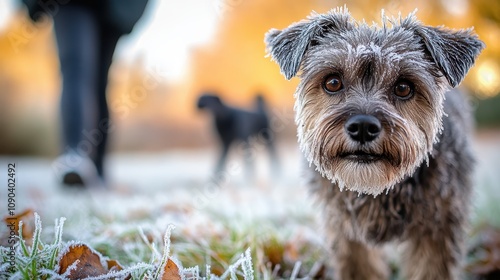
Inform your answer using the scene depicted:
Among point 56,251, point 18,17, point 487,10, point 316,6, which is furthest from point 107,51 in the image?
point 487,10

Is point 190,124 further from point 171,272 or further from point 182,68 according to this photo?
point 171,272

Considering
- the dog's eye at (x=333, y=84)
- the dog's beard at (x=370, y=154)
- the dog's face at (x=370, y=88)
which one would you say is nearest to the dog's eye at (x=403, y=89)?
the dog's face at (x=370, y=88)

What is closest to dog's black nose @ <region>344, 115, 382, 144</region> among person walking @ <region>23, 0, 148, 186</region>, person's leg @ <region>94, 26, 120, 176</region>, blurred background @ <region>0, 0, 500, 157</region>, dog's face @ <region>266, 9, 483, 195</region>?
dog's face @ <region>266, 9, 483, 195</region>

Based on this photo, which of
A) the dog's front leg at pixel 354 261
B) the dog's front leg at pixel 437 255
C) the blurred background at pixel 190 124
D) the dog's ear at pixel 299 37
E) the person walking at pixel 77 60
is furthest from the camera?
the person walking at pixel 77 60

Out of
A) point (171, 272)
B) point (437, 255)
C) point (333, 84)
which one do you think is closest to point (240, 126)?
point (437, 255)

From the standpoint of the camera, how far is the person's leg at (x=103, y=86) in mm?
5113

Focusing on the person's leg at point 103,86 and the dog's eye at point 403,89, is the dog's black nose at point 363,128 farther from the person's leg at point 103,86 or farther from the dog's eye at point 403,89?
the person's leg at point 103,86

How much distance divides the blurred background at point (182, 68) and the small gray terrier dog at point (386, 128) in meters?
1.55

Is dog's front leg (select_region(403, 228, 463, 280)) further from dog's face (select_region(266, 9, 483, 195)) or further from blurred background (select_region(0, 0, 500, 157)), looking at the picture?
blurred background (select_region(0, 0, 500, 157))

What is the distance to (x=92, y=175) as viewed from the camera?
14.9 ft

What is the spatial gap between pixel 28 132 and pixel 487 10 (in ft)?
24.7

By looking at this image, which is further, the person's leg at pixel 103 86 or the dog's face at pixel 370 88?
the person's leg at pixel 103 86

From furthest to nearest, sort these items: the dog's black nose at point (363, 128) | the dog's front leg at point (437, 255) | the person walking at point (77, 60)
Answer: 1. the person walking at point (77, 60)
2. the dog's front leg at point (437, 255)
3. the dog's black nose at point (363, 128)

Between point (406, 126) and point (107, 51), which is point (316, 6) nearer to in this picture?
point (107, 51)
